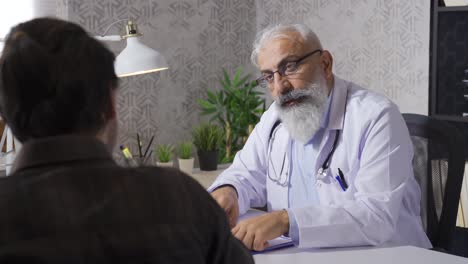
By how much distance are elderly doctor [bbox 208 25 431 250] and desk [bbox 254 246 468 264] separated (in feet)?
0.11

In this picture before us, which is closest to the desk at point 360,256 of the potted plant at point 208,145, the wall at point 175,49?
the potted plant at point 208,145

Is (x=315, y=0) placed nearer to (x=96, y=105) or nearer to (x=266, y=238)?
(x=266, y=238)

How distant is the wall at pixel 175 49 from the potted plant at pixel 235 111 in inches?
7.0

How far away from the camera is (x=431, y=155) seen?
71.7 inches

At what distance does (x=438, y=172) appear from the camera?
181 centimetres

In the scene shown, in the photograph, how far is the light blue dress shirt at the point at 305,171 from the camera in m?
1.89

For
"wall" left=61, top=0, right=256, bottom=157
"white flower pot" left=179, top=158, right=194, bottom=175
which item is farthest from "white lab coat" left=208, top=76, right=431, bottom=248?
"wall" left=61, top=0, right=256, bottom=157

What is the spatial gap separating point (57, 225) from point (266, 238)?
0.80 meters

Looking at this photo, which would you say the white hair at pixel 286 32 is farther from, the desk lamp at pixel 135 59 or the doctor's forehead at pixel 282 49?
the desk lamp at pixel 135 59

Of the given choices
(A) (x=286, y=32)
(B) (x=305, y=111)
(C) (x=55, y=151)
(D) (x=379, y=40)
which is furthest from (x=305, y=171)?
(D) (x=379, y=40)

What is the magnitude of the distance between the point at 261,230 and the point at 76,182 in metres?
0.78

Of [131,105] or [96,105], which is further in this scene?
[131,105]

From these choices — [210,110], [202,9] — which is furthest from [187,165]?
[202,9]

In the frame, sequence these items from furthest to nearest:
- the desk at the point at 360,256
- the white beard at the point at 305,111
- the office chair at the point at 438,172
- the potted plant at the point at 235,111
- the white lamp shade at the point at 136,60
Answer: the potted plant at the point at 235,111 < the white lamp shade at the point at 136,60 < the white beard at the point at 305,111 < the office chair at the point at 438,172 < the desk at the point at 360,256
